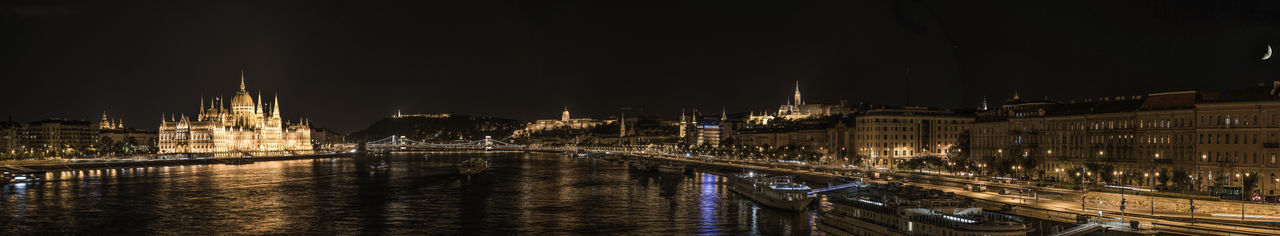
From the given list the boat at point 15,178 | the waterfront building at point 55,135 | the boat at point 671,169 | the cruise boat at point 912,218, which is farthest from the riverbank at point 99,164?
the cruise boat at point 912,218

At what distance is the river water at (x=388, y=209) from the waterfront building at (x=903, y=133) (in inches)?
873

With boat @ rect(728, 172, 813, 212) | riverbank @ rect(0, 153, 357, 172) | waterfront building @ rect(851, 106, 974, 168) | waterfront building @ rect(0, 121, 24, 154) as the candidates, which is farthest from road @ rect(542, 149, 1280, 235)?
waterfront building @ rect(0, 121, 24, 154)

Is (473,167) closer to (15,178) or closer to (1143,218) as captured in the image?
(15,178)

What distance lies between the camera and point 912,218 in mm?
37312

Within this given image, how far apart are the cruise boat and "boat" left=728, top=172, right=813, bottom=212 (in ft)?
29.9

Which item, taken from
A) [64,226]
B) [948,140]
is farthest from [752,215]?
[948,140]

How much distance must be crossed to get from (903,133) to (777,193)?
4613cm

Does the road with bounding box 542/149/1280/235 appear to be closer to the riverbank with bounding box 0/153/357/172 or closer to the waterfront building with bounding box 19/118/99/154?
the riverbank with bounding box 0/153/357/172

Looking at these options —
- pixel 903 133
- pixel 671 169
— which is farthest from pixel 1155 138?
pixel 671 169

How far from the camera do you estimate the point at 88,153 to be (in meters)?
148

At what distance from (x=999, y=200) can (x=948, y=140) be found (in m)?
52.1

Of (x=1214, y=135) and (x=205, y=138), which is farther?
(x=205, y=138)

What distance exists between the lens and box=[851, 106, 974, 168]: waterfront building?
9619cm

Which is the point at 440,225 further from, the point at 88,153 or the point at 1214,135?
the point at 88,153
